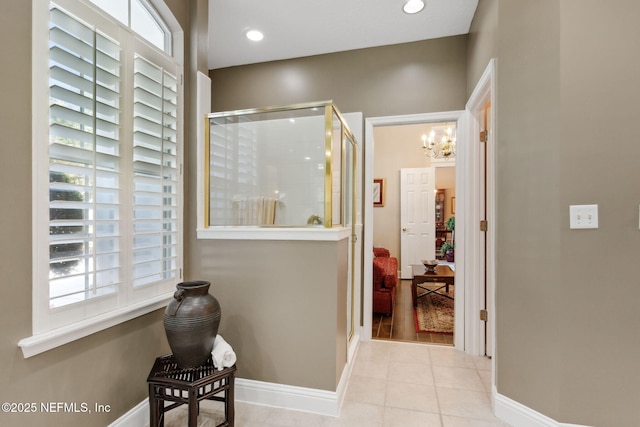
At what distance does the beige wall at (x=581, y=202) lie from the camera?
151cm

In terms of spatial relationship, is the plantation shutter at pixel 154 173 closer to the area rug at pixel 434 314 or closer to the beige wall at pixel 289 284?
the beige wall at pixel 289 284

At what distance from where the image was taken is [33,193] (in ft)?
3.98

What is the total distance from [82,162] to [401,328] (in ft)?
10.5

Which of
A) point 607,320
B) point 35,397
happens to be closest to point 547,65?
point 607,320

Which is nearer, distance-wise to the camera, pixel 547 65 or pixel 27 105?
pixel 27 105

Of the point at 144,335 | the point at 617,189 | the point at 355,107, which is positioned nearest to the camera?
the point at 617,189

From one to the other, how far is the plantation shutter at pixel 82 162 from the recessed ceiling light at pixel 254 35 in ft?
5.14

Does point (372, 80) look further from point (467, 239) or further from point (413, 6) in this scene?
point (467, 239)

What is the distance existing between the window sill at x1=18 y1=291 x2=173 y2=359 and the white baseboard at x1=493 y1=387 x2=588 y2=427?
216 cm

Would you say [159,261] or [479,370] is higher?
[159,261]

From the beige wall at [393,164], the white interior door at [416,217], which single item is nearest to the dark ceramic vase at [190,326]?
the beige wall at [393,164]

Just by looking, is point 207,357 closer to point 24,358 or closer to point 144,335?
point 144,335

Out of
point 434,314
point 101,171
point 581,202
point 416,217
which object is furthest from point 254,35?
point 416,217

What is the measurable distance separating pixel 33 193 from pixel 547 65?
251cm
